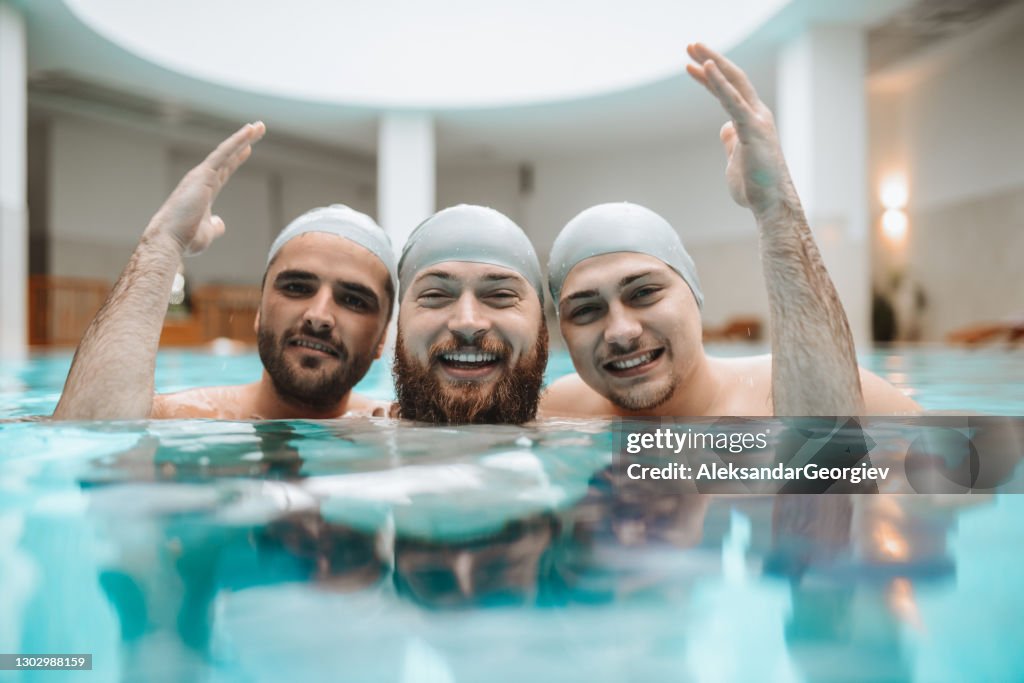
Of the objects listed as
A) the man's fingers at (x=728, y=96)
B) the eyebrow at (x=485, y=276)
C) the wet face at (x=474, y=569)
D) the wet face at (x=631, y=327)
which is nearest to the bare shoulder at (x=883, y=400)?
the wet face at (x=631, y=327)

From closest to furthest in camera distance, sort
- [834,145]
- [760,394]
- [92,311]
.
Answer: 1. [760,394]
2. [834,145]
3. [92,311]

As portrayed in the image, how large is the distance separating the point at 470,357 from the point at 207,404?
54.9 inches

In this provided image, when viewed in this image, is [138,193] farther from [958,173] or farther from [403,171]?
[958,173]

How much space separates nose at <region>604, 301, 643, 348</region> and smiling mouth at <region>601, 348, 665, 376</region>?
7 centimetres

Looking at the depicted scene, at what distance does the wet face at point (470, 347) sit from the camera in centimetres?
232

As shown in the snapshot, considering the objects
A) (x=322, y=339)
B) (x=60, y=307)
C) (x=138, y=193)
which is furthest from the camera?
(x=138, y=193)

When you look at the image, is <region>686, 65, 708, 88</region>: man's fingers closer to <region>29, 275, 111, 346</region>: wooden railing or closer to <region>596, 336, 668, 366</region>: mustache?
<region>596, 336, 668, 366</region>: mustache

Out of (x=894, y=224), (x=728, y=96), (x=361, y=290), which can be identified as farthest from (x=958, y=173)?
(x=361, y=290)

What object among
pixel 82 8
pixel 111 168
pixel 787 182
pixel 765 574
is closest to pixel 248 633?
pixel 765 574

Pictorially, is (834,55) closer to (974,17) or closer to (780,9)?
(780,9)

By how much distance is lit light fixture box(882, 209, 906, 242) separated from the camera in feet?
42.3

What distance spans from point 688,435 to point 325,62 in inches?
458

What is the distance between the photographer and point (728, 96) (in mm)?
2117

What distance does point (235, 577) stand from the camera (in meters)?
1.11
